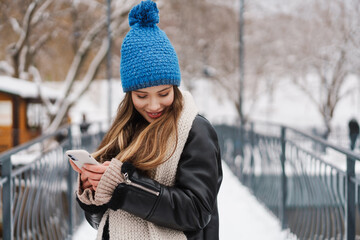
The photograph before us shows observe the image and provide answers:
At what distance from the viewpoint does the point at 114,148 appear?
1.55 metres

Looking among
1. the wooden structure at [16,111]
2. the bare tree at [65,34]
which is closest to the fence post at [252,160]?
the bare tree at [65,34]

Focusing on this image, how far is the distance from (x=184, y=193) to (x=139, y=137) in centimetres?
28

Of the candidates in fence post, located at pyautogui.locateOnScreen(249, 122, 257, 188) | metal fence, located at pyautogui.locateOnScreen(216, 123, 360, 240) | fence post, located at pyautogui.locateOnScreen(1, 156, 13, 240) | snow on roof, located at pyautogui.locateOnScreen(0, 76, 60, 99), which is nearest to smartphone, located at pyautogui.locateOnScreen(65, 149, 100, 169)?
fence post, located at pyautogui.locateOnScreen(1, 156, 13, 240)

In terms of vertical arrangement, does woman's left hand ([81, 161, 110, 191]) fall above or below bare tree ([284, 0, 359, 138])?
below

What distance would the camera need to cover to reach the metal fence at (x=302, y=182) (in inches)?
106

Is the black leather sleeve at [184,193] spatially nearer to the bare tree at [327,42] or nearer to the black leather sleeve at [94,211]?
the black leather sleeve at [94,211]

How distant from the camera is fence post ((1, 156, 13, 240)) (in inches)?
104

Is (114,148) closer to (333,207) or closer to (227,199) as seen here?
(333,207)

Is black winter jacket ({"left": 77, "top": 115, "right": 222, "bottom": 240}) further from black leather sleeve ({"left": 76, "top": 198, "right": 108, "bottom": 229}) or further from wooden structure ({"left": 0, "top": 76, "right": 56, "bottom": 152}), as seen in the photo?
wooden structure ({"left": 0, "top": 76, "right": 56, "bottom": 152})

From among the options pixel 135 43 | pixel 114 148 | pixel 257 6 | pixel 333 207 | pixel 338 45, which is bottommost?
pixel 333 207

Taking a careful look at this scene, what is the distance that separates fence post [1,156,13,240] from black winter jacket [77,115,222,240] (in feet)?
4.90

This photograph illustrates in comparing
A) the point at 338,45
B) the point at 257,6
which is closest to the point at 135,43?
the point at 338,45

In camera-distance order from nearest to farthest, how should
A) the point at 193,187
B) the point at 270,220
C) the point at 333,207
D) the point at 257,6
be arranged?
1. the point at 193,187
2. the point at 333,207
3. the point at 270,220
4. the point at 257,6

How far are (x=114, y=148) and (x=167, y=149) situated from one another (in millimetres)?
313
